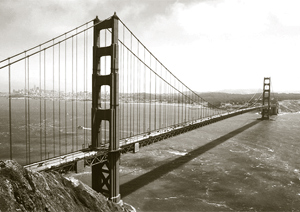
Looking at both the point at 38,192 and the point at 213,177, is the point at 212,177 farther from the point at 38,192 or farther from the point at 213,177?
the point at 38,192

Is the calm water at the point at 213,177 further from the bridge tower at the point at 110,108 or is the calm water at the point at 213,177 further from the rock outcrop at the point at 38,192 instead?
the rock outcrop at the point at 38,192

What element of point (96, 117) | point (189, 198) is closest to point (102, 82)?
point (96, 117)

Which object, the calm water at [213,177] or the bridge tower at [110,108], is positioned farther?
the calm water at [213,177]

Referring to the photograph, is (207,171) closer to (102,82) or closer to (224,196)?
(224,196)

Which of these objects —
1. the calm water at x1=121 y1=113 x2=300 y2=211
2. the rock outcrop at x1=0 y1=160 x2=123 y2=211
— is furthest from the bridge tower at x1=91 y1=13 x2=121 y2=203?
the rock outcrop at x1=0 y1=160 x2=123 y2=211

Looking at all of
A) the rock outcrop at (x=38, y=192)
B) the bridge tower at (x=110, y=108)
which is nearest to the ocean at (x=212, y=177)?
the bridge tower at (x=110, y=108)

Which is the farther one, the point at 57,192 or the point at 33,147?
the point at 33,147

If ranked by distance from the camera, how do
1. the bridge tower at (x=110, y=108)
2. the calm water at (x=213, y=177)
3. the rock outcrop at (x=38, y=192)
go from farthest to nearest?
the calm water at (x=213, y=177) → the bridge tower at (x=110, y=108) → the rock outcrop at (x=38, y=192)

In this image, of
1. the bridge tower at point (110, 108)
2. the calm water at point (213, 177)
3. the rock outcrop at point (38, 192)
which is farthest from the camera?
the calm water at point (213, 177)
